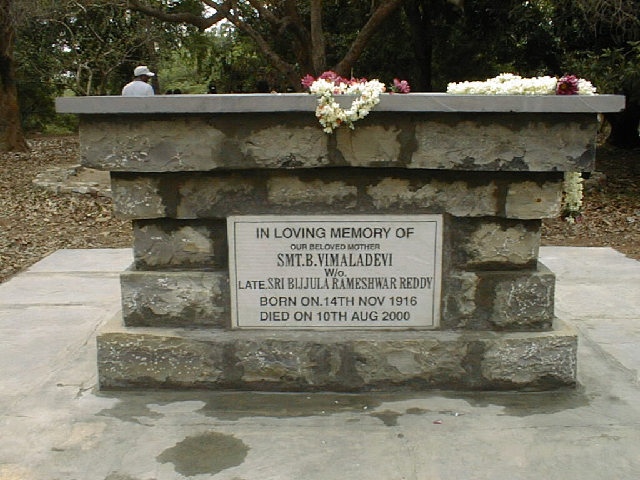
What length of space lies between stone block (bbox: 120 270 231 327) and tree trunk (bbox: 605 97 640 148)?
11954 millimetres

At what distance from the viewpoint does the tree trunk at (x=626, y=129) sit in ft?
44.0

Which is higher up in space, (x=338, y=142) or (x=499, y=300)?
(x=338, y=142)

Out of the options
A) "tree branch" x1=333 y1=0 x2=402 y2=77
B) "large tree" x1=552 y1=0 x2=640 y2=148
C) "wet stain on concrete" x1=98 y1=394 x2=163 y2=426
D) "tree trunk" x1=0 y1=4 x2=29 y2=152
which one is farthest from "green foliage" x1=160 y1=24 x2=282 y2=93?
"wet stain on concrete" x1=98 y1=394 x2=163 y2=426

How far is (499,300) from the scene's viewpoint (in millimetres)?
3512

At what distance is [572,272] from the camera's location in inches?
237

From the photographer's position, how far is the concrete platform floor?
110 inches

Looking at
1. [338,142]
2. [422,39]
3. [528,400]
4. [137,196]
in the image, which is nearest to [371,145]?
[338,142]

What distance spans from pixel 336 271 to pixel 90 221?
6.35 meters

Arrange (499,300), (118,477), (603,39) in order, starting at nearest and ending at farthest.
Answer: (118,477)
(499,300)
(603,39)

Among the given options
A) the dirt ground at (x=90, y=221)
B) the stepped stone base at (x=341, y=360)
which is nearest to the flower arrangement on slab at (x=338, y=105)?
the stepped stone base at (x=341, y=360)

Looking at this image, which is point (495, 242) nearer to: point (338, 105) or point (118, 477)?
point (338, 105)

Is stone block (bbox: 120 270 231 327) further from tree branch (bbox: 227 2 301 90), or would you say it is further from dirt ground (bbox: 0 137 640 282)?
tree branch (bbox: 227 2 301 90)

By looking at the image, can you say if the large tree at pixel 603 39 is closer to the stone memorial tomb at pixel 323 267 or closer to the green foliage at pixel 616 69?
the green foliage at pixel 616 69

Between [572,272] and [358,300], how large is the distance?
3.19 meters
